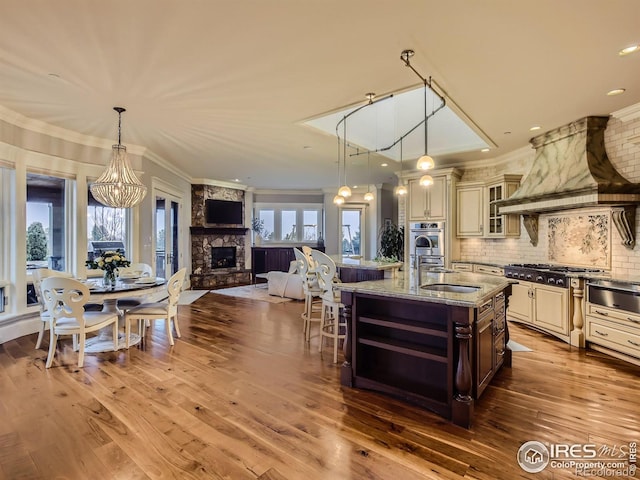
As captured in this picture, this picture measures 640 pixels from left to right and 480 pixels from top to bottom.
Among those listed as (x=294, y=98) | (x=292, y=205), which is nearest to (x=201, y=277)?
(x=292, y=205)

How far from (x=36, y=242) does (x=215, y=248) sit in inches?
195

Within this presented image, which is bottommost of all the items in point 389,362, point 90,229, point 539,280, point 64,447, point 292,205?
point 64,447

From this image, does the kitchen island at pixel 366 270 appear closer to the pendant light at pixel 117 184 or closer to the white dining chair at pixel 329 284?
the white dining chair at pixel 329 284

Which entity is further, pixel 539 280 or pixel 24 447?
pixel 539 280

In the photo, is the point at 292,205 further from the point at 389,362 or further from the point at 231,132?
the point at 389,362

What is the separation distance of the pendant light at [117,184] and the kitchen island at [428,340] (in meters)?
3.08

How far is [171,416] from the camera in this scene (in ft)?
8.44

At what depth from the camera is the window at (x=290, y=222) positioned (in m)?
10.9

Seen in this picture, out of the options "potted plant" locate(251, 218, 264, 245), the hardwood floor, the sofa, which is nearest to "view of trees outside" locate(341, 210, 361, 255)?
"potted plant" locate(251, 218, 264, 245)

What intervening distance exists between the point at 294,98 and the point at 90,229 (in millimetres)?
4144

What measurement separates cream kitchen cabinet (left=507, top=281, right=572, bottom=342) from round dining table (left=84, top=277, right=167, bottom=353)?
472 cm

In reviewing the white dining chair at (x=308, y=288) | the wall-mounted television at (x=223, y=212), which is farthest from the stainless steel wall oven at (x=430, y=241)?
the wall-mounted television at (x=223, y=212)

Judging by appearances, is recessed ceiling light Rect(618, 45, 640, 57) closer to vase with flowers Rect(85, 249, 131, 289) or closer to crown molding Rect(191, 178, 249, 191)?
vase with flowers Rect(85, 249, 131, 289)

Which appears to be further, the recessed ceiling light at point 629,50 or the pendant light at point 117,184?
the pendant light at point 117,184
